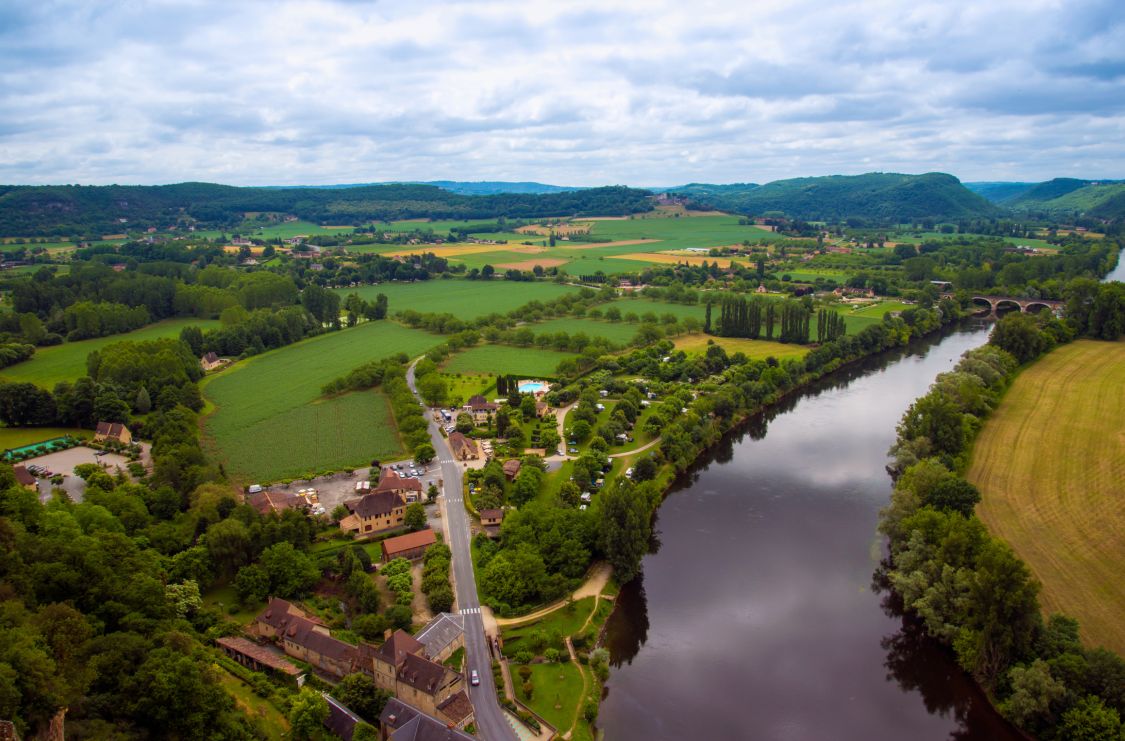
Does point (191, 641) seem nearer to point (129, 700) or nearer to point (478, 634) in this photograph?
point (129, 700)

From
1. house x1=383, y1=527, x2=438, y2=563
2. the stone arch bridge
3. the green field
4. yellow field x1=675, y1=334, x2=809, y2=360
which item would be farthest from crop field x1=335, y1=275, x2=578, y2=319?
the stone arch bridge

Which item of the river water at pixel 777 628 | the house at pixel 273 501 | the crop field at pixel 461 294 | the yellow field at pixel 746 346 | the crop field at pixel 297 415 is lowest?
the river water at pixel 777 628

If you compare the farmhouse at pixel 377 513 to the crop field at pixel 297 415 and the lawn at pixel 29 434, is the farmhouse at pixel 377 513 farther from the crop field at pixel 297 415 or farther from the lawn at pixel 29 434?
the lawn at pixel 29 434

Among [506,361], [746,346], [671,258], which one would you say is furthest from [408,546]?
[671,258]

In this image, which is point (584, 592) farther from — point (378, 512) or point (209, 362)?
point (209, 362)

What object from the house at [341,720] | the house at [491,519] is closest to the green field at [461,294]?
the house at [491,519]

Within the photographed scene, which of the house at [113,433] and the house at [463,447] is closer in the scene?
the house at [463,447]
